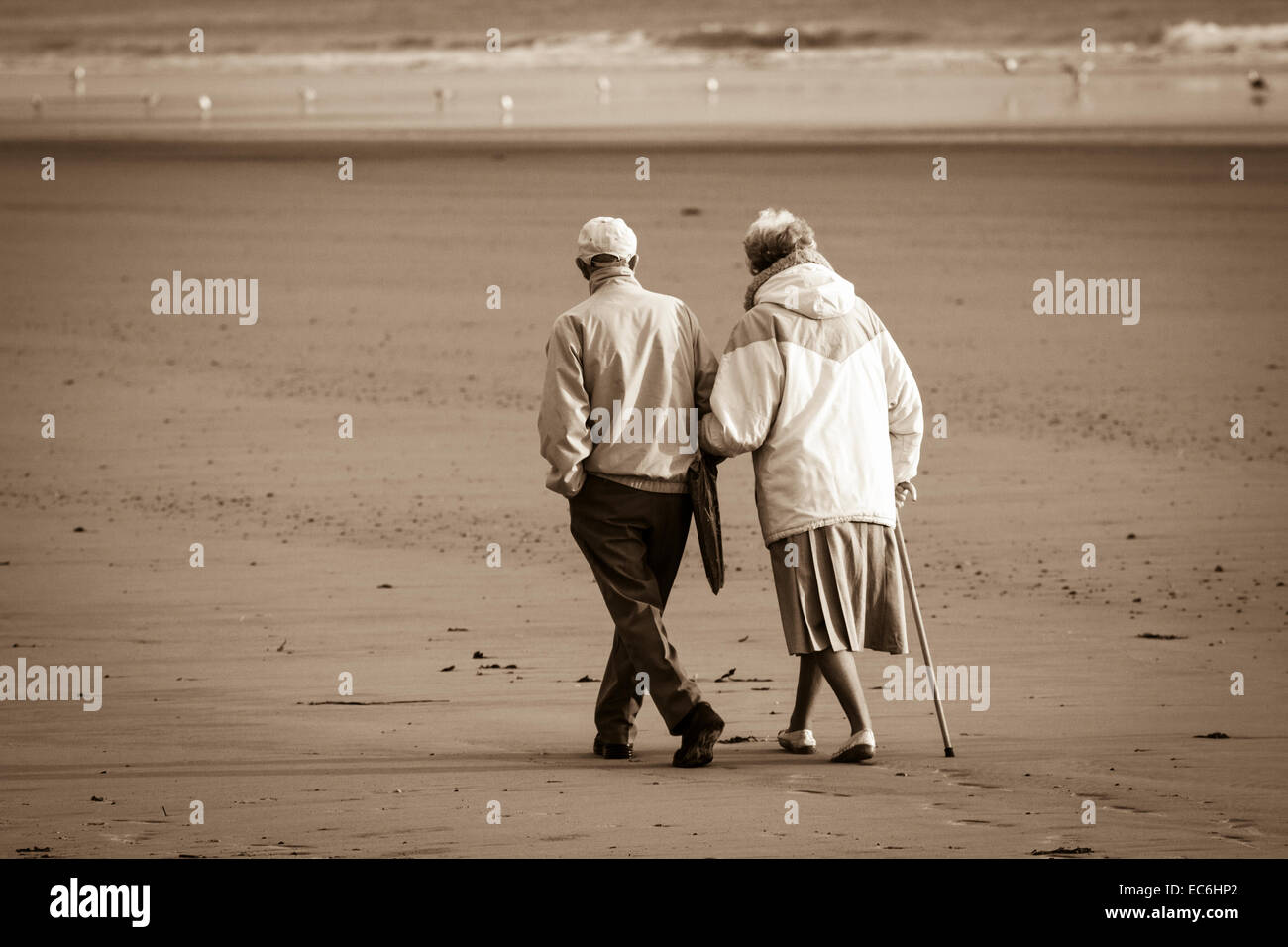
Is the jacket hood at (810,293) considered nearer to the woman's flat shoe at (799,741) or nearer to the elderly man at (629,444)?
the elderly man at (629,444)

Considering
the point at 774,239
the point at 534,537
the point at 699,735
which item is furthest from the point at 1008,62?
the point at 699,735

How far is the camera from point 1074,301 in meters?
16.6

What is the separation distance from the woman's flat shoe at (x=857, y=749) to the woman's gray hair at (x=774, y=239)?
1561 millimetres

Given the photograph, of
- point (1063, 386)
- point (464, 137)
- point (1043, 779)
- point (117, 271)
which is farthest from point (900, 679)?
point (464, 137)

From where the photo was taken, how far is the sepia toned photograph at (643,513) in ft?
19.3

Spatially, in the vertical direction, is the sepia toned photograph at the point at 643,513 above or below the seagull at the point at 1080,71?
below

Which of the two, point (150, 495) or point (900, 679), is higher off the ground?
point (150, 495)

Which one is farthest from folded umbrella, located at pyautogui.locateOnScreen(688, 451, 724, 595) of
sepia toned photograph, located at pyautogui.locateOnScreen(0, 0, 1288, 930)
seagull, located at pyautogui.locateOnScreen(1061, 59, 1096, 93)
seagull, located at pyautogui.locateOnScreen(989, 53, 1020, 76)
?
seagull, located at pyautogui.locateOnScreen(989, 53, 1020, 76)

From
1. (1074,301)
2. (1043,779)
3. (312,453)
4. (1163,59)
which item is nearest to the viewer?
(1043,779)

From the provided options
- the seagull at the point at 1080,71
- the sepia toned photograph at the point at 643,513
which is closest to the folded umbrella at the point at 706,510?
the sepia toned photograph at the point at 643,513
